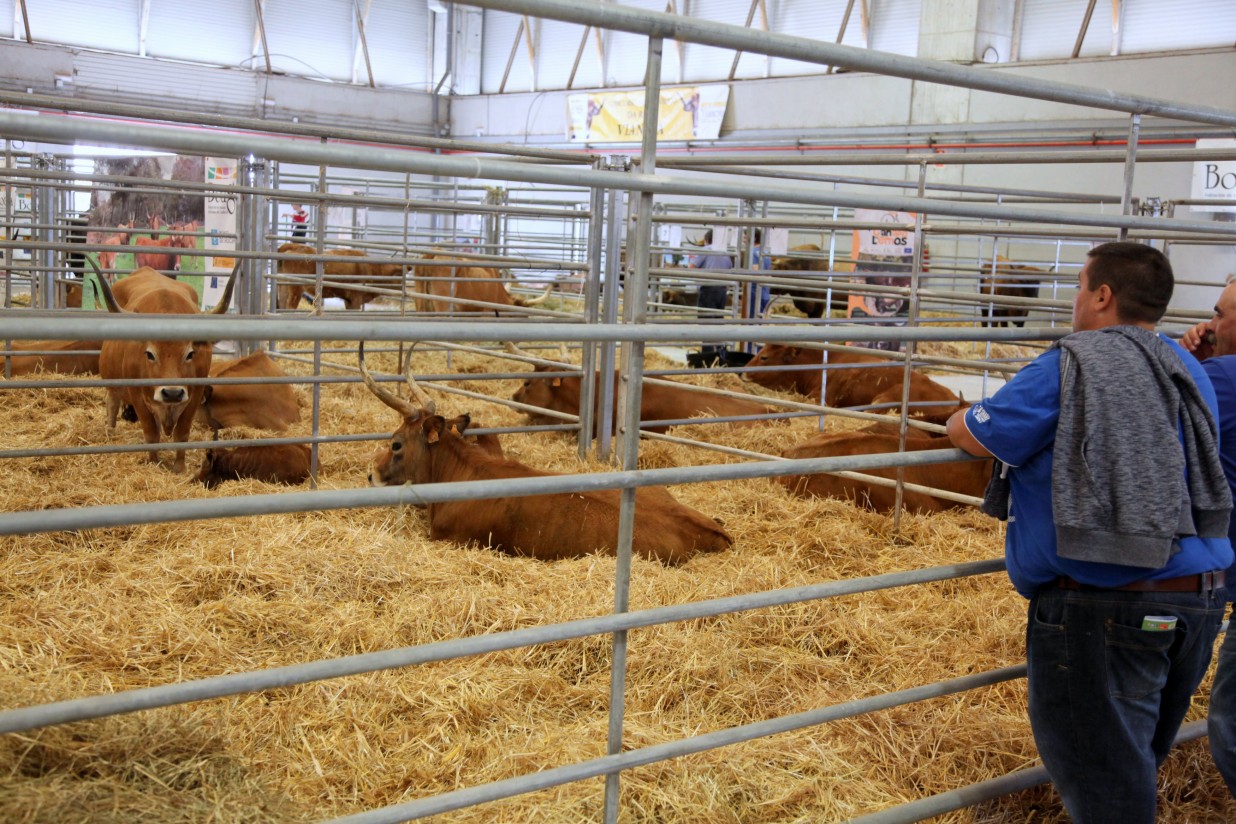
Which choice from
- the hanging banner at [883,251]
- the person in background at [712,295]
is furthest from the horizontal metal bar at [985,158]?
the person in background at [712,295]

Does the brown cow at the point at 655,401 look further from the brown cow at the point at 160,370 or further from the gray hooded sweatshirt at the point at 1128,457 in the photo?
the gray hooded sweatshirt at the point at 1128,457

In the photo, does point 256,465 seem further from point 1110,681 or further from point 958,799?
point 1110,681

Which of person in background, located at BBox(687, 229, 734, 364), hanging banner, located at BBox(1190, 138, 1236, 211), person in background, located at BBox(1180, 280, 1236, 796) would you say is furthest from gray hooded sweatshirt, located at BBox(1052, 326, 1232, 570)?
person in background, located at BBox(687, 229, 734, 364)

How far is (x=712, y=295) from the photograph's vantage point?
13.4m

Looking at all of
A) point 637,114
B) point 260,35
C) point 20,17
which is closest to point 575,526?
point 637,114

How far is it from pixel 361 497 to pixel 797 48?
1.28m

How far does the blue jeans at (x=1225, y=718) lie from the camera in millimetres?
2744

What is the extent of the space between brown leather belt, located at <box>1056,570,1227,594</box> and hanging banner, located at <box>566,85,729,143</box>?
61.5 ft

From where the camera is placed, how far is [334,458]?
6.20 metres

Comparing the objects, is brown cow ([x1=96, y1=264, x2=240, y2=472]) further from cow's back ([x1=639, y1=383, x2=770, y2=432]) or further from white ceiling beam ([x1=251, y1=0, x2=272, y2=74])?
white ceiling beam ([x1=251, y1=0, x2=272, y2=74])

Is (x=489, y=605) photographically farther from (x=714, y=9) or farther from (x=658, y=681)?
(x=714, y=9)

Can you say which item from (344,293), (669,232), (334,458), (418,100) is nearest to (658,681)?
→ (334,458)

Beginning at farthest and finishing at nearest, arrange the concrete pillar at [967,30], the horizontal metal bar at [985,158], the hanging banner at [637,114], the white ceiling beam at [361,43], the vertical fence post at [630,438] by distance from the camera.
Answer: the white ceiling beam at [361,43], the hanging banner at [637,114], the concrete pillar at [967,30], the horizontal metal bar at [985,158], the vertical fence post at [630,438]

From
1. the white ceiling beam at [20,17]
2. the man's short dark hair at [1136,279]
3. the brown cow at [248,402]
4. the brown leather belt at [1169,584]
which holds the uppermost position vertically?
the white ceiling beam at [20,17]
